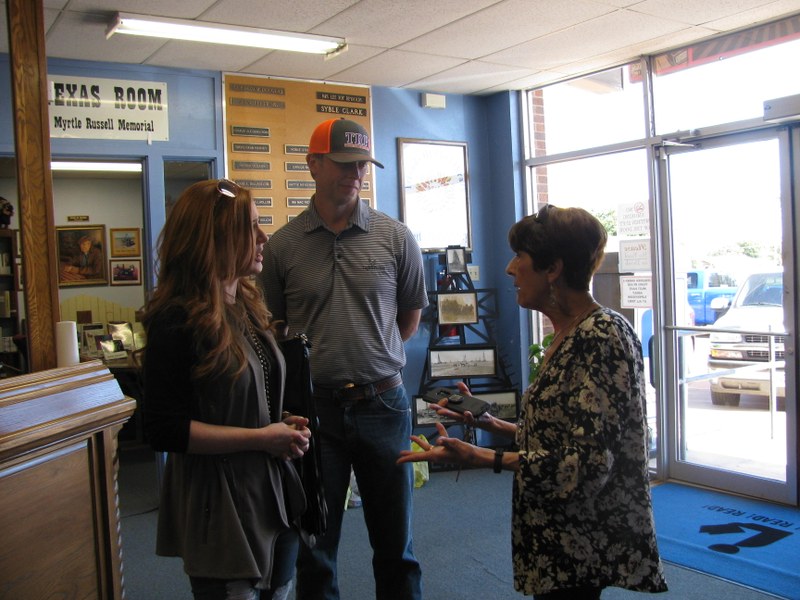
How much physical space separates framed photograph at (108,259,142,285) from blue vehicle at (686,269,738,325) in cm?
604

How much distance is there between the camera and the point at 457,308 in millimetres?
5305

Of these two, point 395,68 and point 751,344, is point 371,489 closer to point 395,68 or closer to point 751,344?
point 751,344

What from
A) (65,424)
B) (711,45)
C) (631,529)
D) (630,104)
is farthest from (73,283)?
(631,529)

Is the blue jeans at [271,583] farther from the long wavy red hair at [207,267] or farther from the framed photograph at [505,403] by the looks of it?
the framed photograph at [505,403]

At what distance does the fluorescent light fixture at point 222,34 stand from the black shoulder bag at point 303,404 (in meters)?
2.49

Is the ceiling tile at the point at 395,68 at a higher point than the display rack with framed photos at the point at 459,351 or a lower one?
higher

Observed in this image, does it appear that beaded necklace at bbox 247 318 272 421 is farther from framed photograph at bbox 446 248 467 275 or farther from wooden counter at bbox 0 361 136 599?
framed photograph at bbox 446 248 467 275

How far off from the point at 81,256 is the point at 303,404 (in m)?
→ 7.28

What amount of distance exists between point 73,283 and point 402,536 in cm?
686

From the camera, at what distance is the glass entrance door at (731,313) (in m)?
4.21

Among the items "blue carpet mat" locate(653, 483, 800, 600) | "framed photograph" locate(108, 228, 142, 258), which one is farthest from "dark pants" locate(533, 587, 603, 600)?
"framed photograph" locate(108, 228, 142, 258)

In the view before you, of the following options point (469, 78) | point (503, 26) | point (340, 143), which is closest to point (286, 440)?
point (340, 143)

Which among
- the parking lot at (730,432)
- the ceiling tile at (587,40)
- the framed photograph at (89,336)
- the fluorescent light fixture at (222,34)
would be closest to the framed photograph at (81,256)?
the framed photograph at (89,336)

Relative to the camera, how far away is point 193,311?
1470mm
